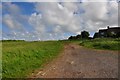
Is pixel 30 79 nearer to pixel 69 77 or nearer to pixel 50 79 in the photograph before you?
pixel 50 79

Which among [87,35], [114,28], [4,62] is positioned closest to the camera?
[4,62]

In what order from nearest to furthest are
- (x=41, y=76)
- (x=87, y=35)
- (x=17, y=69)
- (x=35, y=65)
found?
(x=41, y=76)
(x=17, y=69)
(x=35, y=65)
(x=87, y=35)

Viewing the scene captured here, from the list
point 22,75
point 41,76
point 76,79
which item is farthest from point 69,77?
point 22,75

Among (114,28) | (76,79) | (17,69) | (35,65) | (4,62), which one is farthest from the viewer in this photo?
(114,28)

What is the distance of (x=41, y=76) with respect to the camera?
44.5ft

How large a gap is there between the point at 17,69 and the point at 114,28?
375 ft

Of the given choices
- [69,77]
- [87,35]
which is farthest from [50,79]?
[87,35]

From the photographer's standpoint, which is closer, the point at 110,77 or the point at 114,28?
the point at 110,77

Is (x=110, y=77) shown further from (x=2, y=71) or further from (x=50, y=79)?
(x=2, y=71)

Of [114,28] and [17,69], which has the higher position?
[114,28]

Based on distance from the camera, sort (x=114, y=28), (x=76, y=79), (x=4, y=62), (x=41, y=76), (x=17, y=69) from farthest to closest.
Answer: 1. (x=114, y=28)
2. (x=4, y=62)
3. (x=17, y=69)
4. (x=41, y=76)
5. (x=76, y=79)

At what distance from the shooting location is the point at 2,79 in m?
12.6

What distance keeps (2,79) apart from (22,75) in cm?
153

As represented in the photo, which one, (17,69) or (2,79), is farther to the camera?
(17,69)
